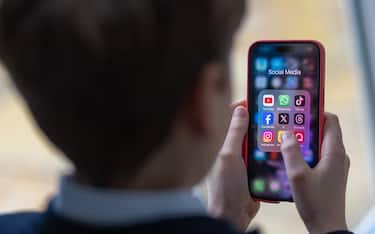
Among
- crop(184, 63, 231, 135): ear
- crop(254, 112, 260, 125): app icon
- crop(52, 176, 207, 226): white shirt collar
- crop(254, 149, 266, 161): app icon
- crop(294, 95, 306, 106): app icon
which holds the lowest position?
crop(254, 149, 266, 161): app icon

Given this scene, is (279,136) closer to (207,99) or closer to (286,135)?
(286,135)

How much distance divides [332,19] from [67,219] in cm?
120

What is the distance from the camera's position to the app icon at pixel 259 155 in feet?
2.32

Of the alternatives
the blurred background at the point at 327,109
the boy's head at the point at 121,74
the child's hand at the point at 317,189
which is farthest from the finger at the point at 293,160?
the blurred background at the point at 327,109

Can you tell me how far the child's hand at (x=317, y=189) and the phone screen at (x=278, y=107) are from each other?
4 cm

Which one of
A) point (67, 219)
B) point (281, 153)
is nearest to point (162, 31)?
point (67, 219)

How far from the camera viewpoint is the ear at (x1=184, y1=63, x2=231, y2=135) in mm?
481

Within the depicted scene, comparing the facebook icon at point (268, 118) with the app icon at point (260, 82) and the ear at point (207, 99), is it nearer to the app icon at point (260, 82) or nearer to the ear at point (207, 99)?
the app icon at point (260, 82)

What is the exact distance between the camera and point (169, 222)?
50cm

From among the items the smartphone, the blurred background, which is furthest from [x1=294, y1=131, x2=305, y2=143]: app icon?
the blurred background

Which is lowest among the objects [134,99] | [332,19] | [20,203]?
[20,203]

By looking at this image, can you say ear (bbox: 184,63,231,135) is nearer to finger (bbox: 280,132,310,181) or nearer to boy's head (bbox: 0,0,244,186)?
boy's head (bbox: 0,0,244,186)

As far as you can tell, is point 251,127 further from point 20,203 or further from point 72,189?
point 20,203

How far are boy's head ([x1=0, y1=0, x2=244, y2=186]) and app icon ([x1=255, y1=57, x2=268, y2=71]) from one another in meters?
0.21
